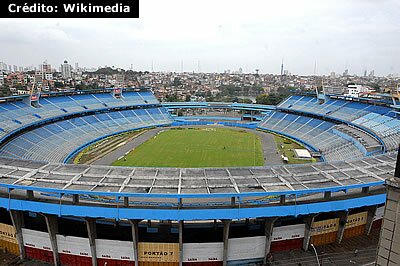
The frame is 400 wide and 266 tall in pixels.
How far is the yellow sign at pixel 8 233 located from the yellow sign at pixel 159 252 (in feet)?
27.6

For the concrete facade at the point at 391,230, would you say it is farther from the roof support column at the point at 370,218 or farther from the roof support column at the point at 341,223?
the roof support column at the point at 370,218

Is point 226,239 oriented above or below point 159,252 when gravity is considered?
above

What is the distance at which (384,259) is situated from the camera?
24.4 ft

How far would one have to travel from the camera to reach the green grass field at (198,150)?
132 feet

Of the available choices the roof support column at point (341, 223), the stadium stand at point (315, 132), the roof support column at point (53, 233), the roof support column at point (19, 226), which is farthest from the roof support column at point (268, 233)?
the stadium stand at point (315, 132)

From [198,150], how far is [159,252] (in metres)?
29.4

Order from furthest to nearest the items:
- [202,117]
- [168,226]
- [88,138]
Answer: [202,117], [88,138], [168,226]

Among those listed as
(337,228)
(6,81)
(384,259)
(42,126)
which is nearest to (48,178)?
(384,259)

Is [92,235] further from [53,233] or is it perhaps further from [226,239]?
[226,239]

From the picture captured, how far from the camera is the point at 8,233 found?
19.4 m

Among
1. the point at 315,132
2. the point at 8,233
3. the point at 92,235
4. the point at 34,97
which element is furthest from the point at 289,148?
the point at 34,97

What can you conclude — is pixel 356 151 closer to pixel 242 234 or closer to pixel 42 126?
pixel 242 234

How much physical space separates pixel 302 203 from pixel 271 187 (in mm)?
2360

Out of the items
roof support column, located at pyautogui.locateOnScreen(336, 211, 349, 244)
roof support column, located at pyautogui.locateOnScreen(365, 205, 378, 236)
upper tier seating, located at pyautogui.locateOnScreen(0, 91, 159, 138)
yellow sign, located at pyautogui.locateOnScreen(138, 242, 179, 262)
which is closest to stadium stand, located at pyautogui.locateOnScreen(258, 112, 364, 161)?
roof support column, located at pyautogui.locateOnScreen(365, 205, 378, 236)
